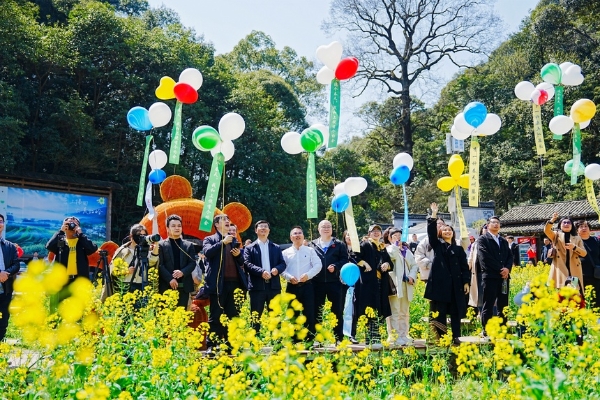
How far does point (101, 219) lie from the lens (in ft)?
62.7

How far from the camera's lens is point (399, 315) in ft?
26.5

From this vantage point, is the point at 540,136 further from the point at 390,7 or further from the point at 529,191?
the point at 529,191

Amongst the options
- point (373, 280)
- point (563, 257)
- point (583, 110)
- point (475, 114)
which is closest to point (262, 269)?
point (373, 280)

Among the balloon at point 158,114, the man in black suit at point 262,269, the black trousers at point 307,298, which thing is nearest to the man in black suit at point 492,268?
the black trousers at point 307,298

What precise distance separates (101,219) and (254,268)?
13451 mm

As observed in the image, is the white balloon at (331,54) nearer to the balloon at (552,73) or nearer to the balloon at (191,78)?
the balloon at (191,78)

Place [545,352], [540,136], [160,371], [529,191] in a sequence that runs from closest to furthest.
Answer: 1. [545,352]
2. [160,371]
3. [540,136]
4. [529,191]

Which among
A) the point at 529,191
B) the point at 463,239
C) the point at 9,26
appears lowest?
the point at 463,239

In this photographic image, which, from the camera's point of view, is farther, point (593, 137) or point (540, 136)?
point (593, 137)

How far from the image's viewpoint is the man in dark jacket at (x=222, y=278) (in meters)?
6.85

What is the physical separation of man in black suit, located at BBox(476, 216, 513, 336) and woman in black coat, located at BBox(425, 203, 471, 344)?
33 centimetres

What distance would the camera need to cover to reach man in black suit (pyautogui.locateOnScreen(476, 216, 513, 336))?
7.66 m

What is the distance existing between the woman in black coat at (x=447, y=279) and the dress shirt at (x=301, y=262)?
1.40m

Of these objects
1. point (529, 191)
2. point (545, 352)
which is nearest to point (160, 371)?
point (545, 352)
